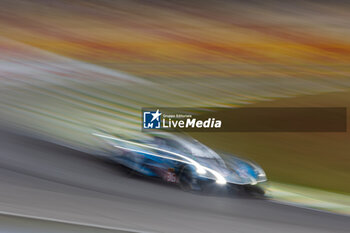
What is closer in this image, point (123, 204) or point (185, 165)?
point (123, 204)

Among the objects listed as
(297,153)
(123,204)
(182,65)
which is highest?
(182,65)

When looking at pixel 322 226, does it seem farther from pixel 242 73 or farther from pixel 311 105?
pixel 242 73

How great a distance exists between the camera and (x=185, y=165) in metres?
4.56

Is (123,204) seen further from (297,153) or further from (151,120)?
(297,153)

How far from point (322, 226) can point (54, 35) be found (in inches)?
273

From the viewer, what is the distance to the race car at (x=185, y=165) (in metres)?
4.50

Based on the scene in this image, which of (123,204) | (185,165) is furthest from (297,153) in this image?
(123,204)

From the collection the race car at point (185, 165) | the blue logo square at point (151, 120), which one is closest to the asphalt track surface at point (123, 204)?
the race car at point (185, 165)

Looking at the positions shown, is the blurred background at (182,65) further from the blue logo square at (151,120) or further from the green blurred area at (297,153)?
the blue logo square at (151,120)

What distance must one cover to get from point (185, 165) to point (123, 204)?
83 centimetres

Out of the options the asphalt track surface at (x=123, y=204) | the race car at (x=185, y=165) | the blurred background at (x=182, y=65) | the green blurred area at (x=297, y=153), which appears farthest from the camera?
the blurred background at (x=182, y=65)

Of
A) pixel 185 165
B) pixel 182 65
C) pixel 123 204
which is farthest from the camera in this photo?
pixel 182 65

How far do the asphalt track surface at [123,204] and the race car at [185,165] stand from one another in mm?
116

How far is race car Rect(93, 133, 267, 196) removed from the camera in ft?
14.8
